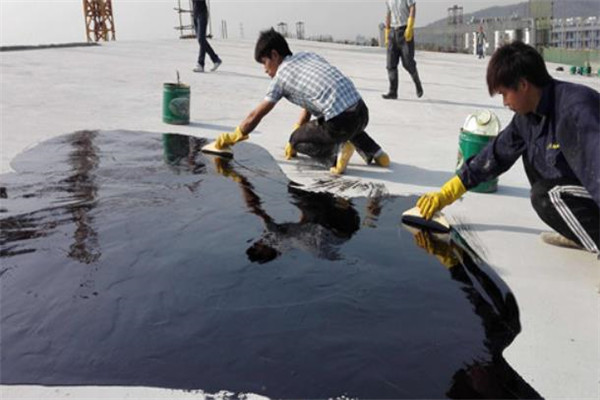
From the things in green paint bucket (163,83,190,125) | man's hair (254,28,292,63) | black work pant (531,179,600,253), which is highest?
man's hair (254,28,292,63)

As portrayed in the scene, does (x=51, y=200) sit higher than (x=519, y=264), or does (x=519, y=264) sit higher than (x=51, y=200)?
(x=51, y=200)

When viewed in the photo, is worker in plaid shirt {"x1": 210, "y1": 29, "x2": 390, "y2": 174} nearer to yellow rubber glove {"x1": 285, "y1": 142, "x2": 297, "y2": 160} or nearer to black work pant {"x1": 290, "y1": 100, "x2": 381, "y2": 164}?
black work pant {"x1": 290, "y1": 100, "x2": 381, "y2": 164}

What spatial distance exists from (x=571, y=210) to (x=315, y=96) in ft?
6.51

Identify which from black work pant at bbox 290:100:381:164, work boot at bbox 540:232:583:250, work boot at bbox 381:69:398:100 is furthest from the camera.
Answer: work boot at bbox 381:69:398:100

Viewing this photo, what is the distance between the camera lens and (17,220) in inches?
115

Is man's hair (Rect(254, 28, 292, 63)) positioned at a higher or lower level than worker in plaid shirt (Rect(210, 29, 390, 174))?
higher

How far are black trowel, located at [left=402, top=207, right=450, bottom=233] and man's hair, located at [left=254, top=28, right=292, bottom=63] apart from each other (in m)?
1.60

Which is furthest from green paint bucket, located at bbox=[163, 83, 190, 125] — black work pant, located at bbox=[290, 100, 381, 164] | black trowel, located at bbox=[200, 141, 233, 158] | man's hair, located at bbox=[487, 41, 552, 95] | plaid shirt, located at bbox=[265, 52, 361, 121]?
man's hair, located at bbox=[487, 41, 552, 95]

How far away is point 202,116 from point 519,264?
4.10 m

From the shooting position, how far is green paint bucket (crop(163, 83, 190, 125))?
5.20 metres

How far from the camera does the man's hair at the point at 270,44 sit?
3.74 meters

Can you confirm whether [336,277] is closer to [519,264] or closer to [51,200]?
[519,264]

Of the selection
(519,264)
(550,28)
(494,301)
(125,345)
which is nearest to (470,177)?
(519,264)

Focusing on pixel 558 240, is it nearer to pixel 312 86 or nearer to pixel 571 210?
pixel 571 210
